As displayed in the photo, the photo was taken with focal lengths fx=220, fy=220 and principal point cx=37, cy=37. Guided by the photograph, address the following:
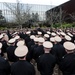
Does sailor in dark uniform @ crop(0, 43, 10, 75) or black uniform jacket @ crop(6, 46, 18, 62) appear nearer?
sailor in dark uniform @ crop(0, 43, 10, 75)

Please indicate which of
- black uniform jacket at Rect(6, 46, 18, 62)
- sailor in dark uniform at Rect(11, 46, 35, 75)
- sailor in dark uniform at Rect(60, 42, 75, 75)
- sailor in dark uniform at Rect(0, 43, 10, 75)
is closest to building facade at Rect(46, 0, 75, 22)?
black uniform jacket at Rect(6, 46, 18, 62)

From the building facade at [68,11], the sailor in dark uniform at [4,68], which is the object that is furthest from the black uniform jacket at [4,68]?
the building facade at [68,11]

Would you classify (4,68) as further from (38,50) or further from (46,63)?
(38,50)

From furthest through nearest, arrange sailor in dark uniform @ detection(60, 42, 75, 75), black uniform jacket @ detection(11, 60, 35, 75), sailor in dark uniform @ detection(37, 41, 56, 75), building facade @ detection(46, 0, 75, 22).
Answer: building facade @ detection(46, 0, 75, 22)
sailor in dark uniform @ detection(37, 41, 56, 75)
sailor in dark uniform @ detection(60, 42, 75, 75)
black uniform jacket @ detection(11, 60, 35, 75)

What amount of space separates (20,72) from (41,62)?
1151mm

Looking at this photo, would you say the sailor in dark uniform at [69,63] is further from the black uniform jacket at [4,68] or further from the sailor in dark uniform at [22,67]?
the black uniform jacket at [4,68]

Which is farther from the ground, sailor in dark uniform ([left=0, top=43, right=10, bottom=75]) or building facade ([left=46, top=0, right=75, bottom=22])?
building facade ([left=46, top=0, right=75, bottom=22])

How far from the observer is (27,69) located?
4594 mm

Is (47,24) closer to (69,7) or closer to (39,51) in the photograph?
(69,7)

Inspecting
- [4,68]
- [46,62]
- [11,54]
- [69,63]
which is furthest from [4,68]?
[11,54]

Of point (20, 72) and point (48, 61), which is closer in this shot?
point (20, 72)

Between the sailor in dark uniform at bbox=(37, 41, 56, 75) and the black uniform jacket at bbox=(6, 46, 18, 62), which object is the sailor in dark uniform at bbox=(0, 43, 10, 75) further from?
the black uniform jacket at bbox=(6, 46, 18, 62)

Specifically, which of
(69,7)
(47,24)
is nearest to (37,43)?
(47,24)

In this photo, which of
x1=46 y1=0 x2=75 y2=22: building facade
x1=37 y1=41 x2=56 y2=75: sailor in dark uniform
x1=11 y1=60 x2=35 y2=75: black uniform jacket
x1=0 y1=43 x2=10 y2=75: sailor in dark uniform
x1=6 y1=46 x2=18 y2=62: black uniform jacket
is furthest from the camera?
x1=46 y1=0 x2=75 y2=22: building facade
